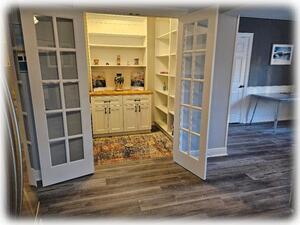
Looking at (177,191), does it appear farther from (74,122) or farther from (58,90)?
(58,90)

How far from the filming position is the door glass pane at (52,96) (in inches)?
88.0

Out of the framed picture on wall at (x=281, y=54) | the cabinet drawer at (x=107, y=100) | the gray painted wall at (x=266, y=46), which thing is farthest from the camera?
the framed picture on wall at (x=281, y=54)

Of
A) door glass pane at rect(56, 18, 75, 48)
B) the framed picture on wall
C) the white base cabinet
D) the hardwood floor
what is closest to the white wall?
the framed picture on wall

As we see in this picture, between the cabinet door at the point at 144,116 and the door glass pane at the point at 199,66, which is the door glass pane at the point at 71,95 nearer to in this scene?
the door glass pane at the point at 199,66

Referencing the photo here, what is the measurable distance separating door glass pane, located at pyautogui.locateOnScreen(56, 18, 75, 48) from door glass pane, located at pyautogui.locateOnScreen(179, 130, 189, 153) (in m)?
1.72

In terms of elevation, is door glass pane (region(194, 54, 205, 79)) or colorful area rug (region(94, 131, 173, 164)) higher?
door glass pane (region(194, 54, 205, 79))

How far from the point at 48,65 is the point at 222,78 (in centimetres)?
220

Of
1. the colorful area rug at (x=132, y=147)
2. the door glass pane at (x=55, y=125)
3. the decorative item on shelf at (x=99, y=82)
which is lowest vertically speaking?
the colorful area rug at (x=132, y=147)

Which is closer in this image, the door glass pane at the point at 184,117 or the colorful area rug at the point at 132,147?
the door glass pane at the point at 184,117

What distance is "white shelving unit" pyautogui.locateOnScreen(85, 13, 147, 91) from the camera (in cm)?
412

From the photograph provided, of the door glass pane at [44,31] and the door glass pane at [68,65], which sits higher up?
the door glass pane at [44,31]

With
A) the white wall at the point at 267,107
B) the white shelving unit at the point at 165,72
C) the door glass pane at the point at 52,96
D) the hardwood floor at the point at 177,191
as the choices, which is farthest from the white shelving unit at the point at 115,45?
the white wall at the point at 267,107

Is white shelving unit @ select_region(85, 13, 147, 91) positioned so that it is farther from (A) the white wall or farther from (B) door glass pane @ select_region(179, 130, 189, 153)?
(A) the white wall

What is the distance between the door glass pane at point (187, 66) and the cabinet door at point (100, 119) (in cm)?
189
